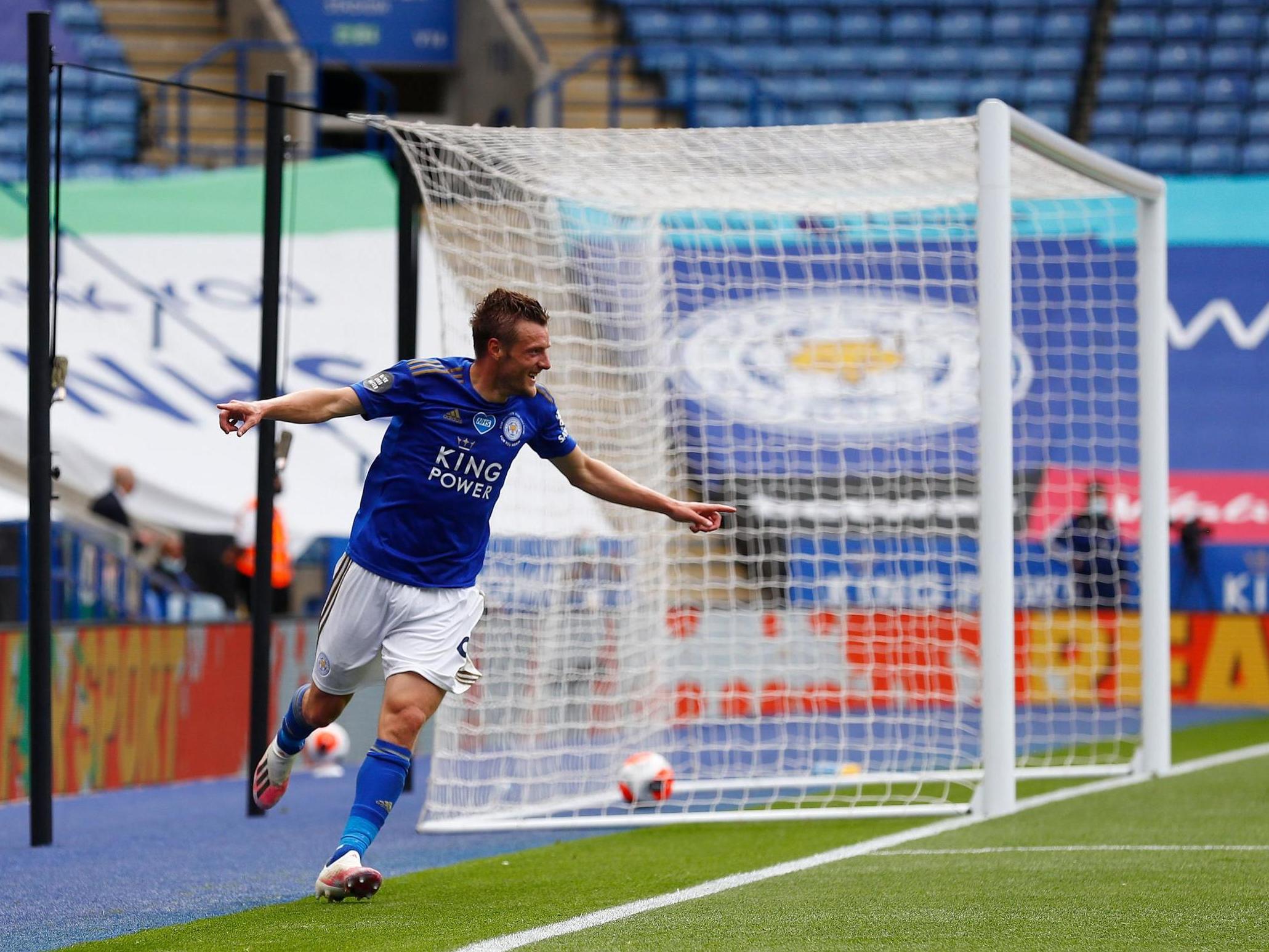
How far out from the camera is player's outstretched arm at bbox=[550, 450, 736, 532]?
6.17 metres

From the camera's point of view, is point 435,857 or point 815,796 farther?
point 815,796

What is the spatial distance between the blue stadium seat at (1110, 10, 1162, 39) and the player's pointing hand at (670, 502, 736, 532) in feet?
56.7

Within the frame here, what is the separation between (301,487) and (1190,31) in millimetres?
13303

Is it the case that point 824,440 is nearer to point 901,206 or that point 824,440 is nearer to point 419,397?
point 901,206

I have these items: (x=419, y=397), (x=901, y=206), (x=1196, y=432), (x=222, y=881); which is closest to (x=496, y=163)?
(x=901, y=206)

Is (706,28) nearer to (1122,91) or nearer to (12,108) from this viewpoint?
(1122,91)

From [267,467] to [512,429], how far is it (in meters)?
2.82

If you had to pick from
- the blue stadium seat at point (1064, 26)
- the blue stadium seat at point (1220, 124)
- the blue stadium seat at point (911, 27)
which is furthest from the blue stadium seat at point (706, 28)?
the blue stadium seat at point (1220, 124)

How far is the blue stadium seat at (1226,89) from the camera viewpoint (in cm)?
2119

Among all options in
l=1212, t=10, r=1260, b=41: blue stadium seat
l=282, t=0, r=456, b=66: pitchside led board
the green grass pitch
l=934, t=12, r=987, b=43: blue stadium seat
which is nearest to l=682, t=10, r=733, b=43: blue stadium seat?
l=934, t=12, r=987, b=43: blue stadium seat

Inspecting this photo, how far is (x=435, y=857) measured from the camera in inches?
281

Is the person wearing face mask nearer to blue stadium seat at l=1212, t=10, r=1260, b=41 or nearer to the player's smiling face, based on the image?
the player's smiling face

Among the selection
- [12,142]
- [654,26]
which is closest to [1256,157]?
[654,26]

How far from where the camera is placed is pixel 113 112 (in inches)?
821
